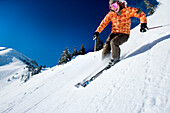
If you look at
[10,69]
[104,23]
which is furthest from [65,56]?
[10,69]

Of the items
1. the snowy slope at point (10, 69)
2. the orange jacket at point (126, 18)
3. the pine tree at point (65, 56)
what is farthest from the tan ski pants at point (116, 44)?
the snowy slope at point (10, 69)

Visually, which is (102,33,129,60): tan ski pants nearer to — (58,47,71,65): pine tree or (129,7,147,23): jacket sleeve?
(129,7,147,23): jacket sleeve

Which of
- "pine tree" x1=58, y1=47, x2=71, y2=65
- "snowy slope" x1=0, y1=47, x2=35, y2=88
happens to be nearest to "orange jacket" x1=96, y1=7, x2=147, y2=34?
"pine tree" x1=58, y1=47, x2=71, y2=65

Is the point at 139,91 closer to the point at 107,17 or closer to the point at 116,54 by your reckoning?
the point at 116,54

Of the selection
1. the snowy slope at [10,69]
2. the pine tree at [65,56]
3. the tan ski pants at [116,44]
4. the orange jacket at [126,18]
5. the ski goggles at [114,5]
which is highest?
the ski goggles at [114,5]

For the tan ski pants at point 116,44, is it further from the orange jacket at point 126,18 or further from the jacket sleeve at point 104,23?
the jacket sleeve at point 104,23

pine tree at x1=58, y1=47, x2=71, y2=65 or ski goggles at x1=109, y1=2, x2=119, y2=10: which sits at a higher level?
ski goggles at x1=109, y1=2, x2=119, y2=10

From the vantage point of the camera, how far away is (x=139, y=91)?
137 cm

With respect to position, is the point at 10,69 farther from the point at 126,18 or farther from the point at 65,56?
the point at 126,18

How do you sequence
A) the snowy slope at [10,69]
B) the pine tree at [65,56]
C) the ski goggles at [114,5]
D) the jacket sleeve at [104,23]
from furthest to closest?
1. the snowy slope at [10,69]
2. the pine tree at [65,56]
3. the jacket sleeve at [104,23]
4. the ski goggles at [114,5]

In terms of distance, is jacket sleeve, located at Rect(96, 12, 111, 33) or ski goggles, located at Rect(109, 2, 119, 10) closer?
ski goggles, located at Rect(109, 2, 119, 10)

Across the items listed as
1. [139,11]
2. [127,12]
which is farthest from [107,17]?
[139,11]

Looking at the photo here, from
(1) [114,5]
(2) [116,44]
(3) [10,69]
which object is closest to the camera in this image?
(2) [116,44]

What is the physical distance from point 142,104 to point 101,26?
12.8 ft
